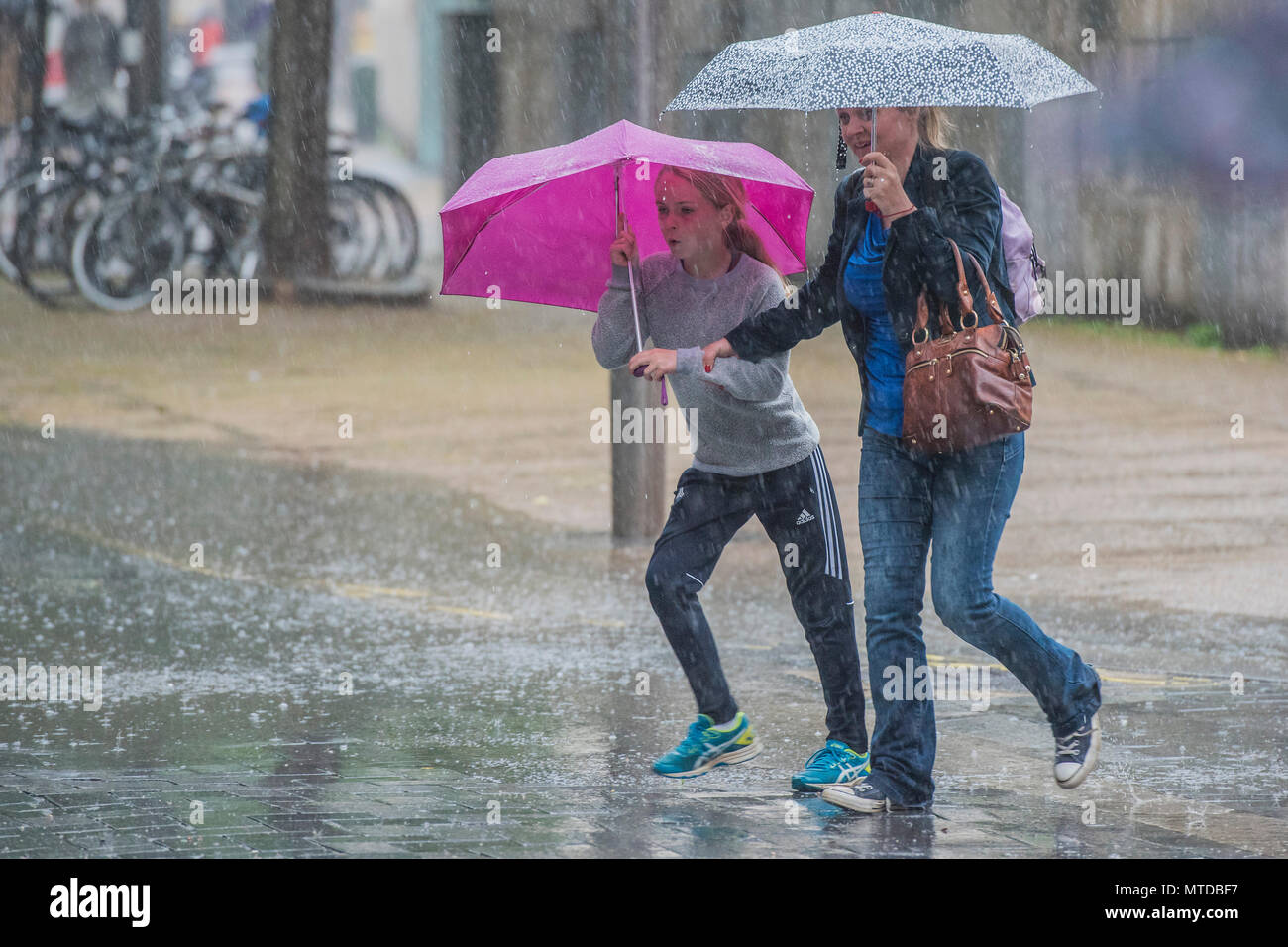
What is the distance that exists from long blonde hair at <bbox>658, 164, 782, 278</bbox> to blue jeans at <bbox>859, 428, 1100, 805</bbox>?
2.06ft

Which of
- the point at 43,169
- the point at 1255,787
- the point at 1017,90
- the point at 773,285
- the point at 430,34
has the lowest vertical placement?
the point at 1255,787

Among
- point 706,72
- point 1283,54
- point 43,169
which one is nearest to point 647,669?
point 706,72

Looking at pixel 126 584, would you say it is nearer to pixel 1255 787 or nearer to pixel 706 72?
pixel 706 72

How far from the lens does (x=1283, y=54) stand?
15.4 metres

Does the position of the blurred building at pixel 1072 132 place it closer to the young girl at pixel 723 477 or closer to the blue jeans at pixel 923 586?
the young girl at pixel 723 477

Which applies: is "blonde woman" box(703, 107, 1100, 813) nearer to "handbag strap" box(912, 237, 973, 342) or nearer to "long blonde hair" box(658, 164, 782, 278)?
"handbag strap" box(912, 237, 973, 342)

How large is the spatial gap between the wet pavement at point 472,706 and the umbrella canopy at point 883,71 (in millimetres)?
1709

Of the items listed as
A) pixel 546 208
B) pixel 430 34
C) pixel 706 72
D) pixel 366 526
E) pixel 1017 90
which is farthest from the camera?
pixel 430 34

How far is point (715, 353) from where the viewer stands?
5141mm

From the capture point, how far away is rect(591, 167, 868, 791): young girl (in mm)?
5355

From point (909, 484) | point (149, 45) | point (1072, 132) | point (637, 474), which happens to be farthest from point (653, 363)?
point (149, 45)

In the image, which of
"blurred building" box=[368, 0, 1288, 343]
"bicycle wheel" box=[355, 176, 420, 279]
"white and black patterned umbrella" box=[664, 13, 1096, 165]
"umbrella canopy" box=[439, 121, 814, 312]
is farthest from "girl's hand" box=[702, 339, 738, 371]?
"bicycle wheel" box=[355, 176, 420, 279]

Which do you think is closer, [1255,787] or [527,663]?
[1255,787]

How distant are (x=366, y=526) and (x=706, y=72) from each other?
15.6 feet
